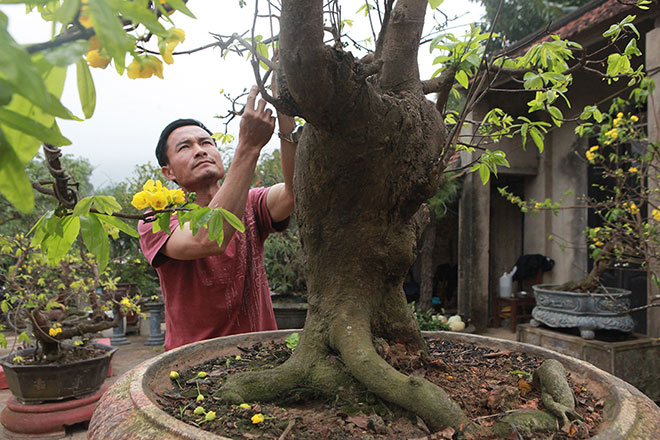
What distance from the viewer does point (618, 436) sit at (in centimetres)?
84

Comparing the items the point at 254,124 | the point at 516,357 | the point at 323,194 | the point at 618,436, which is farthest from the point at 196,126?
the point at 618,436

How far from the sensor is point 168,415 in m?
0.94

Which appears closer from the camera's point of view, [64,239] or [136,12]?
[136,12]

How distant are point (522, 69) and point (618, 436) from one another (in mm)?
1011

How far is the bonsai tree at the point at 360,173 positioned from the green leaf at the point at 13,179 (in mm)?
323

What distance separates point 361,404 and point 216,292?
992 mm

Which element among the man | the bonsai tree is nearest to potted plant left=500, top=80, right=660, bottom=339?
the bonsai tree

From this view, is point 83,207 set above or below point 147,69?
below

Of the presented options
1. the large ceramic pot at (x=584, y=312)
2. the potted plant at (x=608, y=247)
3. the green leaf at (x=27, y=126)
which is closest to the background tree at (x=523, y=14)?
the potted plant at (x=608, y=247)

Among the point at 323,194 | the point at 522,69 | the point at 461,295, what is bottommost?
the point at 461,295

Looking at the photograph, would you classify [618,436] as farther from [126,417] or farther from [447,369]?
[126,417]

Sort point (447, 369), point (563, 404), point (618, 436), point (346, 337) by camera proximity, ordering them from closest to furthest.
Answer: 1. point (618, 436)
2. point (563, 404)
3. point (346, 337)
4. point (447, 369)

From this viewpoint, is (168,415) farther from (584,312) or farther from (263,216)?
(584,312)

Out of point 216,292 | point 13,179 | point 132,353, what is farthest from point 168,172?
point 132,353
